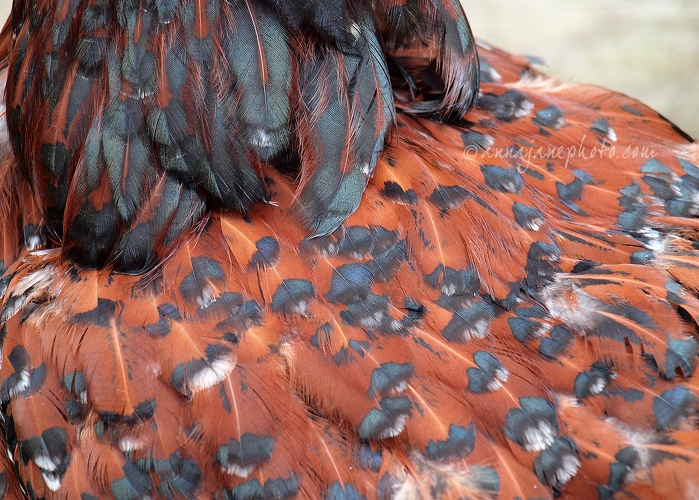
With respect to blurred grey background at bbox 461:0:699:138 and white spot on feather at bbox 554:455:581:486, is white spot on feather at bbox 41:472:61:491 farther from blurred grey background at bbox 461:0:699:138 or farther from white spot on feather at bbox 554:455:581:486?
blurred grey background at bbox 461:0:699:138

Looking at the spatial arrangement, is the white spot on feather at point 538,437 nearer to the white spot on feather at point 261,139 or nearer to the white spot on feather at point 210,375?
the white spot on feather at point 210,375

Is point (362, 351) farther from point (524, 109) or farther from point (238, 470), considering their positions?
point (524, 109)

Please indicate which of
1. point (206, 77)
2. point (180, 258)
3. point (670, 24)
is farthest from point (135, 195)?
point (670, 24)

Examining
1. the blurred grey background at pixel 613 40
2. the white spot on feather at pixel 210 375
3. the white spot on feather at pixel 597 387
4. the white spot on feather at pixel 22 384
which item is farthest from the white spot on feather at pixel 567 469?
the blurred grey background at pixel 613 40

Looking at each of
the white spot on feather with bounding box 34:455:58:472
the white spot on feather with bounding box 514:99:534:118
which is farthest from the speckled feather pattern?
the white spot on feather with bounding box 514:99:534:118

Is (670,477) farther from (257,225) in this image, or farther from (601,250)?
(257,225)

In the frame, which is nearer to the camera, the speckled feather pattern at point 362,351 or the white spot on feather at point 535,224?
the speckled feather pattern at point 362,351
